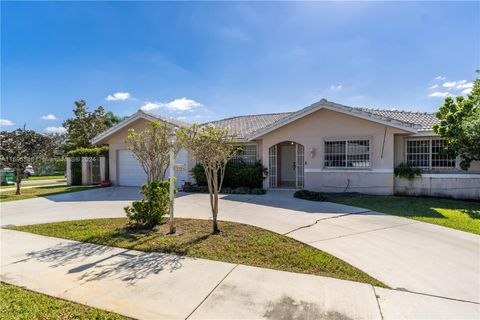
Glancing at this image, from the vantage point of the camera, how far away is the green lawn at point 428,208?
7504 mm

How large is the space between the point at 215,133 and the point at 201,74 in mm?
10471

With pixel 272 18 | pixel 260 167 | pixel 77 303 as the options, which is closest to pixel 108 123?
pixel 260 167

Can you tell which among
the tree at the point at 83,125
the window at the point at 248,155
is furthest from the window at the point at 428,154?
the tree at the point at 83,125

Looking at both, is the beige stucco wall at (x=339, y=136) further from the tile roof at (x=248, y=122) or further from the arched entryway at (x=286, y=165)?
the tile roof at (x=248, y=122)

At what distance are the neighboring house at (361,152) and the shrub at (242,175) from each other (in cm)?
56

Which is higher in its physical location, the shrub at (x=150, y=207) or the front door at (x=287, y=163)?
the front door at (x=287, y=163)

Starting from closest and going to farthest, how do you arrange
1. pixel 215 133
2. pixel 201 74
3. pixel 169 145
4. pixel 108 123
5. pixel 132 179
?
1. pixel 215 133
2. pixel 169 145
3. pixel 201 74
4. pixel 132 179
5. pixel 108 123

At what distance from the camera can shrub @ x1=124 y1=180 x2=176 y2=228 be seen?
6.88 m

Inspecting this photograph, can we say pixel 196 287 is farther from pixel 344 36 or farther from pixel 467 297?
pixel 344 36

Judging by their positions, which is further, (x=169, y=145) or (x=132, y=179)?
(x=132, y=179)

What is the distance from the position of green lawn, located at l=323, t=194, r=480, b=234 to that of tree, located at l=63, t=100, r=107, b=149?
1123 inches

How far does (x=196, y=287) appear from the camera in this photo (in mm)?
3773

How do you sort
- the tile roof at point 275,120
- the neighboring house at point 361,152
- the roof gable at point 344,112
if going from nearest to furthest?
the roof gable at point 344,112 < the neighboring house at point 361,152 < the tile roof at point 275,120

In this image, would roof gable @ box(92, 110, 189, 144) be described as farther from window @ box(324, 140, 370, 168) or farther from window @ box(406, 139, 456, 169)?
window @ box(406, 139, 456, 169)
